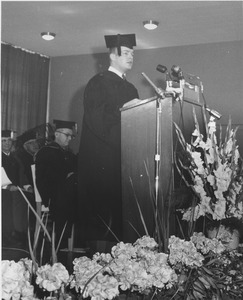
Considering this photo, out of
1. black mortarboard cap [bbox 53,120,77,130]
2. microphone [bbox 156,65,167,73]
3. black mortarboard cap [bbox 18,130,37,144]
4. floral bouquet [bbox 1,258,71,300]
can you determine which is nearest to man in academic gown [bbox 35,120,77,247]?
black mortarboard cap [bbox 53,120,77,130]

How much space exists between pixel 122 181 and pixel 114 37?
68cm

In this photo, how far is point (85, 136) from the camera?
2494mm

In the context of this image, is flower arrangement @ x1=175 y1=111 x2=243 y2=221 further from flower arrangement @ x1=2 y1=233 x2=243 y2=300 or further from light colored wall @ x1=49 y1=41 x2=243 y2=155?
light colored wall @ x1=49 y1=41 x2=243 y2=155

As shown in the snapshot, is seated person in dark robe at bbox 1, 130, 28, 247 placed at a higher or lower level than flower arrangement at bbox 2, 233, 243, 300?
higher

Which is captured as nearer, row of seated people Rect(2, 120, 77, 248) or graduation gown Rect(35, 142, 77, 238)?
row of seated people Rect(2, 120, 77, 248)

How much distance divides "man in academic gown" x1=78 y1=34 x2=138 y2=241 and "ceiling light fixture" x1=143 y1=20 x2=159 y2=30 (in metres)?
0.08

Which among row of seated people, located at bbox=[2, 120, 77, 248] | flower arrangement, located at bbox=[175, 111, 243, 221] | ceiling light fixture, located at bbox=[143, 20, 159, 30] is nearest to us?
flower arrangement, located at bbox=[175, 111, 243, 221]

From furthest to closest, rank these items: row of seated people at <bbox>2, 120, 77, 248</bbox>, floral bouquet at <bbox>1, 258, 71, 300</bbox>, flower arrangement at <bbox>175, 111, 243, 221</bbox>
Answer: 1. row of seated people at <bbox>2, 120, 77, 248</bbox>
2. flower arrangement at <bbox>175, 111, 243, 221</bbox>
3. floral bouquet at <bbox>1, 258, 71, 300</bbox>

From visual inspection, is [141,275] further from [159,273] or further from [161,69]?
[161,69]

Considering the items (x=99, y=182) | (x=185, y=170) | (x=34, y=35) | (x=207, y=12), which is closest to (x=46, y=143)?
(x=99, y=182)

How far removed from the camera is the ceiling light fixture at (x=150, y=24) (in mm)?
2393

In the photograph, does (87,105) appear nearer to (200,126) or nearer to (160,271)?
(200,126)

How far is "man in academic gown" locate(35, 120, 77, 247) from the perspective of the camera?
2430 mm

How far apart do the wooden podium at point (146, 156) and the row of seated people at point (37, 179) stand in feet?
0.92
